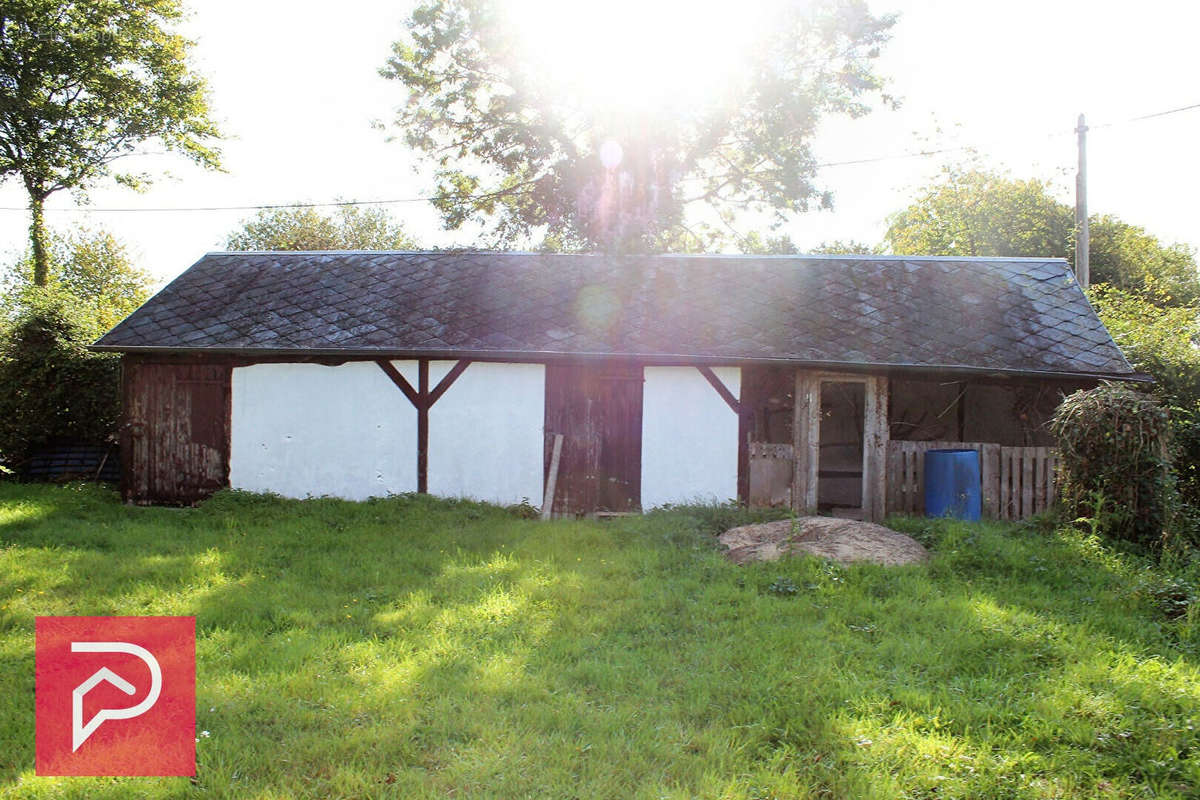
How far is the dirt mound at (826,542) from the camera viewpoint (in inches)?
288

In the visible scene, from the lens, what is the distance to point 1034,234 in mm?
25516

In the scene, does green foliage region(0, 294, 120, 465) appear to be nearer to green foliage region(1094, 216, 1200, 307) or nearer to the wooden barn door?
the wooden barn door

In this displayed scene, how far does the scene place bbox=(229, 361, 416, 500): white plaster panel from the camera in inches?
446

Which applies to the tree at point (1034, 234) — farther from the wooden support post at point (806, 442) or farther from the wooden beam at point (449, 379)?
the wooden beam at point (449, 379)

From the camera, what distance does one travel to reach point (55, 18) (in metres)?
20.3

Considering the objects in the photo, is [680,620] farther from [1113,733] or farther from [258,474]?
[258,474]

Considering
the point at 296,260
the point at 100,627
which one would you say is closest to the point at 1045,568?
the point at 100,627

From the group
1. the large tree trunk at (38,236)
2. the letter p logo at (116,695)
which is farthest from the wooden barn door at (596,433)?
the large tree trunk at (38,236)

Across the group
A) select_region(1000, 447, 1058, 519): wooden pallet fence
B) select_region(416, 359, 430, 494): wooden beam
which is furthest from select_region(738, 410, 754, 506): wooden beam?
select_region(416, 359, 430, 494): wooden beam

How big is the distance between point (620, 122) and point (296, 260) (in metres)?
8.32

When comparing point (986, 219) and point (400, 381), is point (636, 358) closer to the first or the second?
point (400, 381)

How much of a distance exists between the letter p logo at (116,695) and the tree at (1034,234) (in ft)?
89.1

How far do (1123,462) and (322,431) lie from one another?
10522 mm

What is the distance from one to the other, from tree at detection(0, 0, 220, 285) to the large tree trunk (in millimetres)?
28
